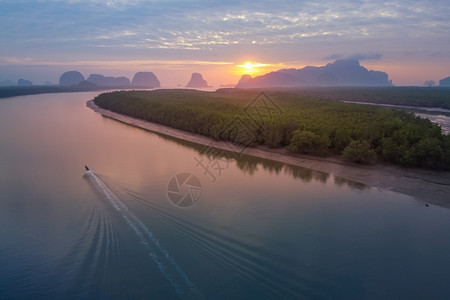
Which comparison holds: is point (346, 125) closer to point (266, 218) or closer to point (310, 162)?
point (310, 162)

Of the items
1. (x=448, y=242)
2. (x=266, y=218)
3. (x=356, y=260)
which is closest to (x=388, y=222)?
(x=448, y=242)

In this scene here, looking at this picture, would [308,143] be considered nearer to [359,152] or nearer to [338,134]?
[338,134]

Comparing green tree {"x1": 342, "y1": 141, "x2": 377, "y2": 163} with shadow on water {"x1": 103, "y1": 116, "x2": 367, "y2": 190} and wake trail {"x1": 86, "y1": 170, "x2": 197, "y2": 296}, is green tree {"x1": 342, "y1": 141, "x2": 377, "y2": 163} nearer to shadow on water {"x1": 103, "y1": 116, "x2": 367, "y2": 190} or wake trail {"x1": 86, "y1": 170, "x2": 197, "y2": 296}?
shadow on water {"x1": 103, "y1": 116, "x2": 367, "y2": 190}

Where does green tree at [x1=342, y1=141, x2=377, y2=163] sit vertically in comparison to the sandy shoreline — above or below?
above

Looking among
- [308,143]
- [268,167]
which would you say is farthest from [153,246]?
[308,143]

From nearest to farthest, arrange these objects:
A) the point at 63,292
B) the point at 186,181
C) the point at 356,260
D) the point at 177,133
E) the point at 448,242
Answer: the point at 63,292 < the point at 356,260 < the point at 448,242 < the point at 186,181 < the point at 177,133

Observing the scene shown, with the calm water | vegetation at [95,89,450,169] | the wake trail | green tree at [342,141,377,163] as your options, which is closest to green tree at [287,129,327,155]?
vegetation at [95,89,450,169]
